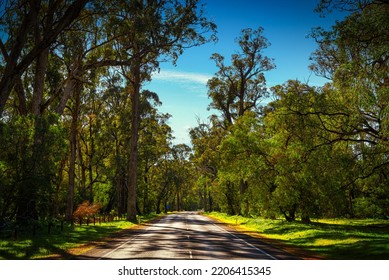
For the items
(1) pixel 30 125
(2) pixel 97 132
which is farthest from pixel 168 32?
(2) pixel 97 132

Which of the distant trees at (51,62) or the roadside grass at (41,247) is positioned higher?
the distant trees at (51,62)

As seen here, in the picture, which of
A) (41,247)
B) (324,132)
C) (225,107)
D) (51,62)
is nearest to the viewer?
(41,247)

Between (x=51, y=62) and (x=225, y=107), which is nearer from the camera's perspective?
(x=51, y=62)

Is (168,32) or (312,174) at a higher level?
(168,32)

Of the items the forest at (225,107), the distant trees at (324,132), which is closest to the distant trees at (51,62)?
the forest at (225,107)

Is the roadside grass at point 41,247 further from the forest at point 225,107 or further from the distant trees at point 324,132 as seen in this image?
the distant trees at point 324,132

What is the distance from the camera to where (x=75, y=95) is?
3675 cm

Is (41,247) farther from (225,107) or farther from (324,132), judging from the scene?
(225,107)

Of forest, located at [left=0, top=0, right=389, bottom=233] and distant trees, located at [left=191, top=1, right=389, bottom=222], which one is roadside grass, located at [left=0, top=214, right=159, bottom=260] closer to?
forest, located at [left=0, top=0, right=389, bottom=233]

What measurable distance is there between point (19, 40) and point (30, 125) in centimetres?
860

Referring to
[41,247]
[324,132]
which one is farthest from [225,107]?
[41,247]

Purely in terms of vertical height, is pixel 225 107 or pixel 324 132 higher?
pixel 225 107

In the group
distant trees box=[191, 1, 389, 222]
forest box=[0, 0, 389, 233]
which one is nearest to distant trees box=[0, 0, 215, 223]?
forest box=[0, 0, 389, 233]
